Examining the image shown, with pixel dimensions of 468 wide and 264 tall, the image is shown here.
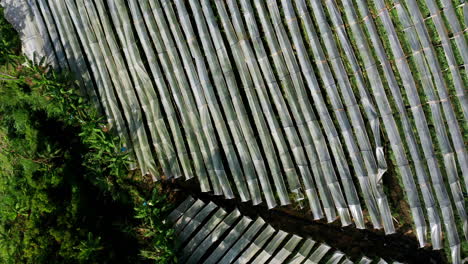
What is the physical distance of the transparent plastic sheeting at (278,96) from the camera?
4.07 metres

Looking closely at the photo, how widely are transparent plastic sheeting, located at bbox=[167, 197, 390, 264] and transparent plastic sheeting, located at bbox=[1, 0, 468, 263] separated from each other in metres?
0.08

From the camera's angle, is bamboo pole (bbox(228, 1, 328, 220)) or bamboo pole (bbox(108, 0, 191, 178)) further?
bamboo pole (bbox(108, 0, 191, 178))

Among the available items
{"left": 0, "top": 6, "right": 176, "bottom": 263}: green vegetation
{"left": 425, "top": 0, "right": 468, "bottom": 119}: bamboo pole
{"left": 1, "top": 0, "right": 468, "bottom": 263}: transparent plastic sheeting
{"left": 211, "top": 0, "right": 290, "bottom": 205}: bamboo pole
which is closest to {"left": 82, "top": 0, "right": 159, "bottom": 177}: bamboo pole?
{"left": 1, "top": 0, "right": 468, "bottom": 263}: transparent plastic sheeting

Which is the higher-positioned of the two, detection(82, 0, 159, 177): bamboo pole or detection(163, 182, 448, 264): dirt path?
detection(82, 0, 159, 177): bamboo pole

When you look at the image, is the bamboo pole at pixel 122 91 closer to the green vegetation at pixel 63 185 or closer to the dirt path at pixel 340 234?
the green vegetation at pixel 63 185

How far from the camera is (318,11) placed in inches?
162

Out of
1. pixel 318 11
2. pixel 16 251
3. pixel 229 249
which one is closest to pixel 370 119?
pixel 318 11

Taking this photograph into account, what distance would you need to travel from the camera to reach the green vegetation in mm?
4332

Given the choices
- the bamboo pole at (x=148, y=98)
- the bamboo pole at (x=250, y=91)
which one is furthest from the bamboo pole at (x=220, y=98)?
the bamboo pole at (x=148, y=98)

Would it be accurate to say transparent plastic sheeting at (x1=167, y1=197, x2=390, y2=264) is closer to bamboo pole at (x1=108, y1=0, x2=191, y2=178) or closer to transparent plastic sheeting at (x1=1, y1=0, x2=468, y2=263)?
transparent plastic sheeting at (x1=1, y1=0, x2=468, y2=263)

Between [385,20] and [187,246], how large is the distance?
3.80 m

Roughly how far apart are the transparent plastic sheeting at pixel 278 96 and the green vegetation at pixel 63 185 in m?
0.32

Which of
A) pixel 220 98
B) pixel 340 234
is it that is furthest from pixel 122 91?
pixel 340 234

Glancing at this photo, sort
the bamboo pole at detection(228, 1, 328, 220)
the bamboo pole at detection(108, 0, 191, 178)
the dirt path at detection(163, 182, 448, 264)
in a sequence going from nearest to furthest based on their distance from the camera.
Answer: the bamboo pole at detection(228, 1, 328, 220), the bamboo pole at detection(108, 0, 191, 178), the dirt path at detection(163, 182, 448, 264)
